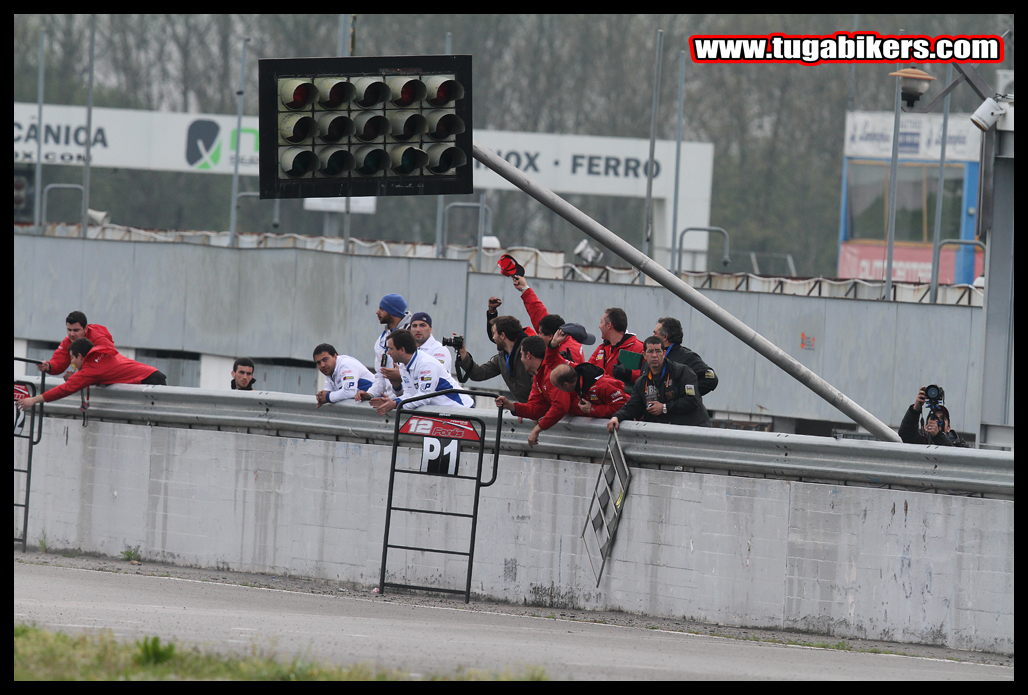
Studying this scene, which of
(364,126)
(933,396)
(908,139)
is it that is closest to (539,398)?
(364,126)

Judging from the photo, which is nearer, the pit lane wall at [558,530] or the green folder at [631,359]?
the pit lane wall at [558,530]

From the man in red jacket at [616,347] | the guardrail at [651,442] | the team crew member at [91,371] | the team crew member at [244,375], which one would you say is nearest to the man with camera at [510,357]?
the guardrail at [651,442]

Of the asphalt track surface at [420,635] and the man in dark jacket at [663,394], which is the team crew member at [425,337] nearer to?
the man in dark jacket at [663,394]

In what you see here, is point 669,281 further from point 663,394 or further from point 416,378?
point 416,378

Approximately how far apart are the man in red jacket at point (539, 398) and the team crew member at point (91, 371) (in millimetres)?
3549

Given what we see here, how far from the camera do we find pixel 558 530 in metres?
9.72

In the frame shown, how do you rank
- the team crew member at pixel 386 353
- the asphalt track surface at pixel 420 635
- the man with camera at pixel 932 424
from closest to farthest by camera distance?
the asphalt track surface at pixel 420 635, the man with camera at pixel 932 424, the team crew member at pixel 386 353

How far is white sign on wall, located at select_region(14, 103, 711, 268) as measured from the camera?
31.1 m

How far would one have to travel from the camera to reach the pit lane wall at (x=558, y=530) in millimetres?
8602

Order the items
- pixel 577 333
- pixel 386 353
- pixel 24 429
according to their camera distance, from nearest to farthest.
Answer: pixel 577 333 → pixel 386 353 → pixel 24 429

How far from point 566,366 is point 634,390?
607 millimetres

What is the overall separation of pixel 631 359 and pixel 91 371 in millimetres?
4587
